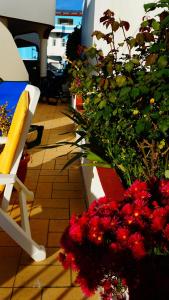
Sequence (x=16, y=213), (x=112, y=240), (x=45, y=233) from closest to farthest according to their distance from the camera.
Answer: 1. (x=112, y=240)
2. (x=45, y=233)
3. (x=16, y=213)

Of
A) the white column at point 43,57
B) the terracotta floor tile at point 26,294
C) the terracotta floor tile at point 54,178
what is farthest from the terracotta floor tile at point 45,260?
the white column at point 43,57

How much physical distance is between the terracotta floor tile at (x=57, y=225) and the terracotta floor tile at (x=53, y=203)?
1.14ft

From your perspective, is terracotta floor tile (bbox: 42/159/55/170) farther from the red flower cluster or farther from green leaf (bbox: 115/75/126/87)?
the red flower cluster

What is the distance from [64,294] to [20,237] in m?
0.48

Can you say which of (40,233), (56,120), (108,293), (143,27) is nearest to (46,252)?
(40,233)

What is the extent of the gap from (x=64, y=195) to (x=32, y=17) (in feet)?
28.5

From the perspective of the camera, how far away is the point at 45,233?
2900 millimetres

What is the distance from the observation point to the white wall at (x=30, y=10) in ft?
32.8

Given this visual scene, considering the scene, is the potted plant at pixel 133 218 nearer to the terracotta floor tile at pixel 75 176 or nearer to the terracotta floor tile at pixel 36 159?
the terracotta floor tile at pixel 75 176

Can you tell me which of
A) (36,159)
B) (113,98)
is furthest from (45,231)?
(36,159)

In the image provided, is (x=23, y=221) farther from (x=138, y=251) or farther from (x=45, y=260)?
(x=138, y=251)

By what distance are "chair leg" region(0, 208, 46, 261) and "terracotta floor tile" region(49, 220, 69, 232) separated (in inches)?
17.5

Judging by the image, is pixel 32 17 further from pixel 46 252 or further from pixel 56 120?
pixel 46 252

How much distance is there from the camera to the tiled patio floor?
7.22ft
